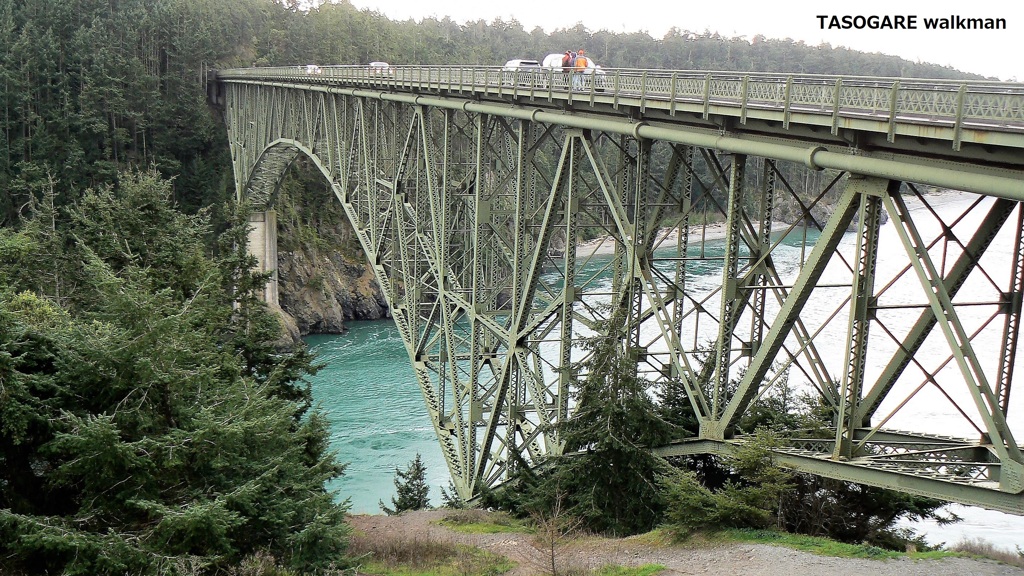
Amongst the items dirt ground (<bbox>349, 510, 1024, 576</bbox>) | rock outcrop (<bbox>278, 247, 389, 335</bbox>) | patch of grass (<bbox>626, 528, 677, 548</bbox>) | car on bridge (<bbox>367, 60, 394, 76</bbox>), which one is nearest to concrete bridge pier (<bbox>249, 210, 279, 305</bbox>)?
rock outcrop (<bbox>278, 247, 389, 335</bbox>)

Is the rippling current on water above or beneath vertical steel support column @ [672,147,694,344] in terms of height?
beneath

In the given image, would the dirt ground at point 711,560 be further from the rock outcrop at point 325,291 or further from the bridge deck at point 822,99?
the rock outcrop at point 325,291

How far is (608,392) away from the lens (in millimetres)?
14812

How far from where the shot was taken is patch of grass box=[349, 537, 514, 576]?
13930mm

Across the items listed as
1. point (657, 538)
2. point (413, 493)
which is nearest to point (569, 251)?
point (657, 538)

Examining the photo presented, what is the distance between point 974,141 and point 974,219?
60900mm

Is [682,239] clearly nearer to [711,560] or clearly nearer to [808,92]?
[808,92]

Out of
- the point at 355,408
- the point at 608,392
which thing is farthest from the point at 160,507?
the point at 355,408

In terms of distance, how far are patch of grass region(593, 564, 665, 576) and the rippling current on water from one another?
11.9m

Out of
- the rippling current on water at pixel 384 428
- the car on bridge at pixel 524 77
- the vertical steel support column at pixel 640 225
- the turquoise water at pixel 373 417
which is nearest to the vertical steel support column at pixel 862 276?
the vertical steel support column at pixel 640 225

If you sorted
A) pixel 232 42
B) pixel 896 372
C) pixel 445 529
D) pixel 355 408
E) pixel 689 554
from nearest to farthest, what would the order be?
pixel 896 372 < pixel 689 554 < pixel 445 529 < pixel 355 408 < pixel 232 42

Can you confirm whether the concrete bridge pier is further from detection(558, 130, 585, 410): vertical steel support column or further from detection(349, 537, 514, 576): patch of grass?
detection(558, 130, 585, 410): vertical steel support column

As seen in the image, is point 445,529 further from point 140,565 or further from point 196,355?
point 140,565

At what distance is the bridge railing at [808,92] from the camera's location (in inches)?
329
